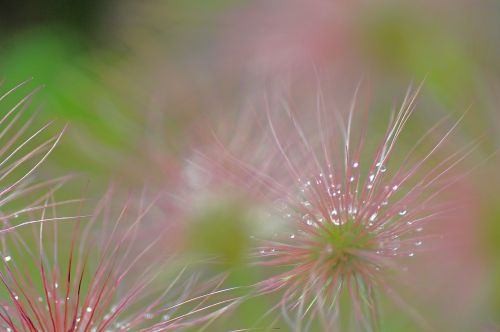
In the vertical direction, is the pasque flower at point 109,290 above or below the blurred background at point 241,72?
below

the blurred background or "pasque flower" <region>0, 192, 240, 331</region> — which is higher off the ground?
the blurred background

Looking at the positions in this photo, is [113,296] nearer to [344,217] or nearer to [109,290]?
[109,290]

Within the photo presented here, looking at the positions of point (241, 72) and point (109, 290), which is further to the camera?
point (241, 72)

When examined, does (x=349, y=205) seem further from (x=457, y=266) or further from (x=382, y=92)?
(x=382, y=92)

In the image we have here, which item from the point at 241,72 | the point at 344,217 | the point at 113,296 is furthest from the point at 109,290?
the point at 241,72

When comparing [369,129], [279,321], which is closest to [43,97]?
[369,129]

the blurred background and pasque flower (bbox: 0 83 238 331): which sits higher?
the blurred background

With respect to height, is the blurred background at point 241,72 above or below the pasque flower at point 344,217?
above

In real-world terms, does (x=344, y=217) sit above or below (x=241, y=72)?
below
